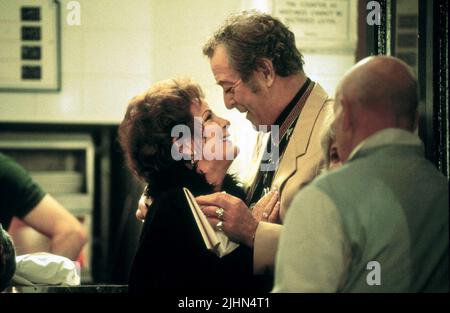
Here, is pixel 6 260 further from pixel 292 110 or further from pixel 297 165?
pixel 292 110

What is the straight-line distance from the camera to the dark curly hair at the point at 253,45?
229cm

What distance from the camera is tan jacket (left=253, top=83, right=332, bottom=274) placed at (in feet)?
6.61

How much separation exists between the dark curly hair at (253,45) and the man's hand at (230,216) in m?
0.47

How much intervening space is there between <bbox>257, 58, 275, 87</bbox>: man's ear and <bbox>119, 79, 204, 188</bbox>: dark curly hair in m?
0.28

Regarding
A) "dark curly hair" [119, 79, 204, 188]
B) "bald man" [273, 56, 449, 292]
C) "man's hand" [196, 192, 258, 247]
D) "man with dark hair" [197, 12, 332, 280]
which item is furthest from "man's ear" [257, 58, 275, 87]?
"bald man" [273, 56, 449, 292]

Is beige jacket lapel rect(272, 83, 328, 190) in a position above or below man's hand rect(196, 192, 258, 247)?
above

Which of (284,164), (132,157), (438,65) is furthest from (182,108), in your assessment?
(438,65)

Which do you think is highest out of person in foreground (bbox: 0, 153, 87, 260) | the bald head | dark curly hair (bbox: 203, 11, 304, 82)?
dark curly hair (bbox: 203, 11, 304, 82)

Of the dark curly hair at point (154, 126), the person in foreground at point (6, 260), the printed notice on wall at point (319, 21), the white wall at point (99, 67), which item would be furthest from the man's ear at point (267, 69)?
the white wall at point (99, 67)

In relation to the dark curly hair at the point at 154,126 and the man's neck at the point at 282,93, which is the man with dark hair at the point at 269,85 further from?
the dark curly hair at the point at 154,126

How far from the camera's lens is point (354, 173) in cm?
143

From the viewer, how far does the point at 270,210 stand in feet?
7.00

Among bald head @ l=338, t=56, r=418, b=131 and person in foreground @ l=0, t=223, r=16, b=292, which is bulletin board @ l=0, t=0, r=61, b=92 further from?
bald head @ l=338, t=56, r=418, b=131
